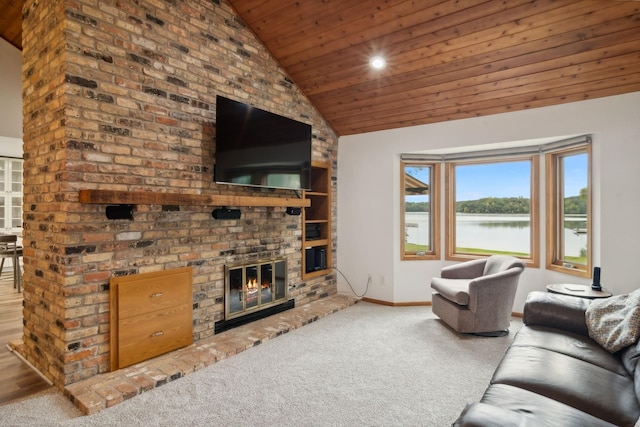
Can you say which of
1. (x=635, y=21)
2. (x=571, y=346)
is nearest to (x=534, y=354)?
(x=571, y=346)

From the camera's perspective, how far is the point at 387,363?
313 centimetres

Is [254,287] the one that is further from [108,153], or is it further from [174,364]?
[108,153]

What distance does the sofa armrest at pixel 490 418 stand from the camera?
4.55 ft

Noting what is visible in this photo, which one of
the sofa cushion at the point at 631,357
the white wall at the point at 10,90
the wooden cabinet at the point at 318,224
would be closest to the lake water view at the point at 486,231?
the wooden cabinet at the point at 318,224

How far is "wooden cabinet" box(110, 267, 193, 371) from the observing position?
2.82 meters

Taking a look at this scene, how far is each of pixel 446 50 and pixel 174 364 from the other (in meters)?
3.66

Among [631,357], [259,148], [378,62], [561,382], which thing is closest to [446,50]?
[378,62]

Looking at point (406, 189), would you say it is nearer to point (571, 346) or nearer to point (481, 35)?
point (481, 35)

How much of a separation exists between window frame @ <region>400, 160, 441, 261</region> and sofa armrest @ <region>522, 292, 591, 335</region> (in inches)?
87.2

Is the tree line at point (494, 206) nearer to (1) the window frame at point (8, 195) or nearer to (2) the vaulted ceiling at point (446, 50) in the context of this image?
(2) the vaulted ceiling at point (446, 50)

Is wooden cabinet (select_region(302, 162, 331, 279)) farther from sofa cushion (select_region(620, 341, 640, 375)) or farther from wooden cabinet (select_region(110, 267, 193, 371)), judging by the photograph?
sofa cushion (select_region(620, 341, 640, 375))

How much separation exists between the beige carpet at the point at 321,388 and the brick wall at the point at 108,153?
583 millimetres

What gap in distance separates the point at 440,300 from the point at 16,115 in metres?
6.03

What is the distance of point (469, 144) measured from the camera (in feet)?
14.6
